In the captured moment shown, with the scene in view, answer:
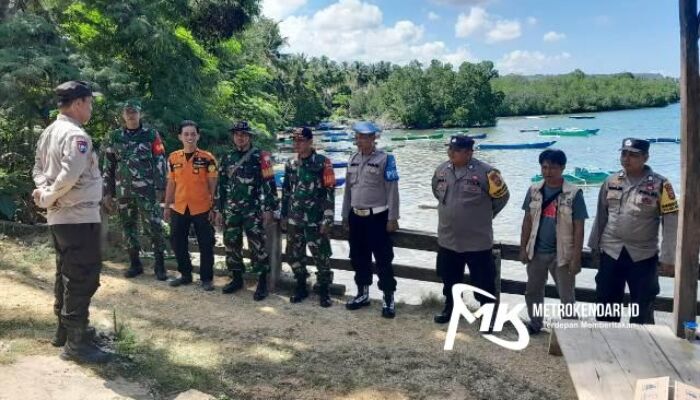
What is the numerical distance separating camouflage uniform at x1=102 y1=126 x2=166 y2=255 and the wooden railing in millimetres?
1301

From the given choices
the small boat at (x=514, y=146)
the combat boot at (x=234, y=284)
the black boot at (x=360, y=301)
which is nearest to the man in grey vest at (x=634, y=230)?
the black boot at (x=360, y=301)

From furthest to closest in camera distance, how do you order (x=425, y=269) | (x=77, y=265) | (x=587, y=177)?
→ 1. (x=587, y=177)
2. (x=425, y=269)
3. (x=77, y=265)

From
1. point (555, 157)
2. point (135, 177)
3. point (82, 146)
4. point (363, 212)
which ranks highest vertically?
point (82, 146)

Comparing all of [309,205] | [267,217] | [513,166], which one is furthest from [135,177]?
[513,166]

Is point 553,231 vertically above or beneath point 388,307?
above

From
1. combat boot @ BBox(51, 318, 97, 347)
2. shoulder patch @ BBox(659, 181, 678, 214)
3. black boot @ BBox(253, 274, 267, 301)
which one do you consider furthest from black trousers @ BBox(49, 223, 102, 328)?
shoulder patch @ BBox(659, 181, 678, 214)

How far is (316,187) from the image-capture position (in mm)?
5383

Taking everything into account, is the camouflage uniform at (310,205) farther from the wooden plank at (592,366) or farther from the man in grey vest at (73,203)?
the wooden plank at (592,366)

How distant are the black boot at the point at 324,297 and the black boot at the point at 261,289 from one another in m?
0.57

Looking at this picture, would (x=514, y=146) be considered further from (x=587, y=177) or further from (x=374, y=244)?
(x=374, y=244)

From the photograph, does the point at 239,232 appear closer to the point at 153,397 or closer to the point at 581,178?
the point at 153,397

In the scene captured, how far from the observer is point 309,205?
212 inches

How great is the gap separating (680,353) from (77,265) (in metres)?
3.63

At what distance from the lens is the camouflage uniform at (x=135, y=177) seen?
5.87 metres
